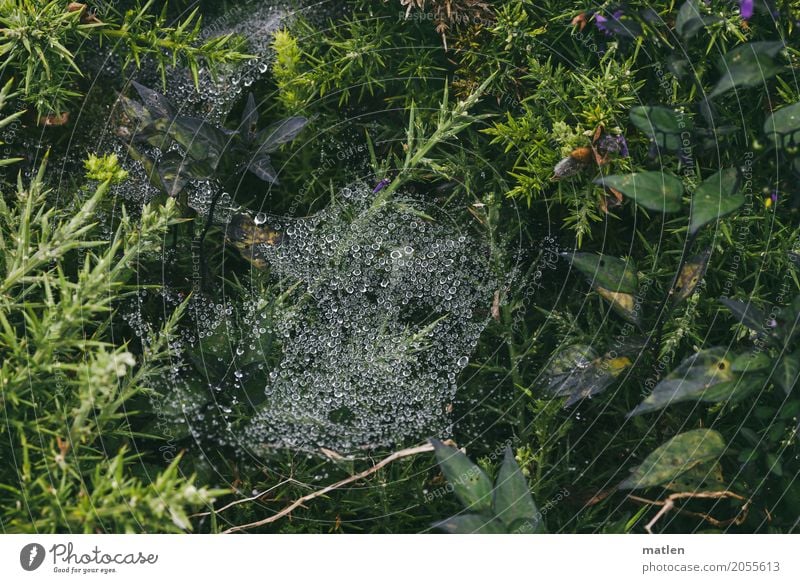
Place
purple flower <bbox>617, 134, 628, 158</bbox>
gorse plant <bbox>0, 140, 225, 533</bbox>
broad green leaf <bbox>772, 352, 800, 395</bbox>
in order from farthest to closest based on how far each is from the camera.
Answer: purple flower <bbox>617, 134, 628, 158</bbox>, broad green leaf <bbox>772, 352, 800, 395</bbox>, gorse plant <bbox>0, 140, 225, 533</bbox>

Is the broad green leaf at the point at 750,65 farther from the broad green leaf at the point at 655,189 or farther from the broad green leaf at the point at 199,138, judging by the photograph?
the broad green leaf at the point at 199,138

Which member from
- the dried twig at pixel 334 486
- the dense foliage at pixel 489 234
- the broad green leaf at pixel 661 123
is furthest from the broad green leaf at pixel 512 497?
the broad green leaf at pixel 661 123

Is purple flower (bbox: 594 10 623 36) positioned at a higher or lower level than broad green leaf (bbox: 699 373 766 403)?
higher

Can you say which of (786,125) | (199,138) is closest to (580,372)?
(786,125)

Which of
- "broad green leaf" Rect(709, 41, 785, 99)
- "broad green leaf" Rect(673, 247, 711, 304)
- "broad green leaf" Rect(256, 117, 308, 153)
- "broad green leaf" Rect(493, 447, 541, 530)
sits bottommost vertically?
"broad green leaf" Rect(493, 447, 541, 530)

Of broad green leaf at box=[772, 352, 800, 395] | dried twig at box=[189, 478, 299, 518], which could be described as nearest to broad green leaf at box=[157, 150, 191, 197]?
dried twig at box=[189, 478, 299, 518]

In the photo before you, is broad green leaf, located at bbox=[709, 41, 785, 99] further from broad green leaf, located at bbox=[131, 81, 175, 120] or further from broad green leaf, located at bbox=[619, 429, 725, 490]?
broad green leaf, located at bbox=[131, 81, 175, 120]

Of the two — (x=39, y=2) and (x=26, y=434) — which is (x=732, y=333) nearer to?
(x=26, y=434)
